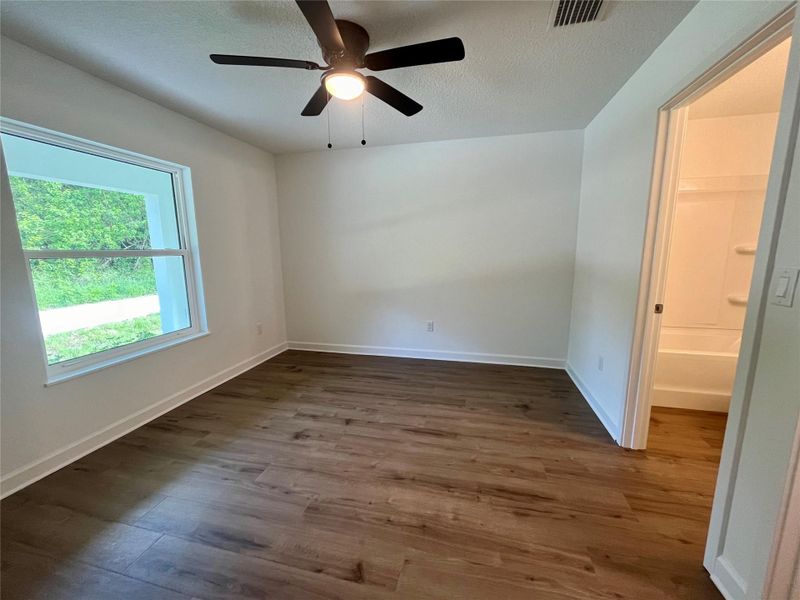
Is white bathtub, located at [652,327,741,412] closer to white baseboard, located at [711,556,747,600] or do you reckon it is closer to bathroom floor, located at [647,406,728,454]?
bathroom floor, located at [647,406,728,454]

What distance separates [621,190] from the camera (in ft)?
6.98

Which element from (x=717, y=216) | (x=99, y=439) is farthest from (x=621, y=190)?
(x=99, y=439)

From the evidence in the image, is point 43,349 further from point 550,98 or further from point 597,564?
point 550,98

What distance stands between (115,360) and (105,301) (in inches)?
16.9

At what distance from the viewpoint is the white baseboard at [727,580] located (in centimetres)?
Result: 106

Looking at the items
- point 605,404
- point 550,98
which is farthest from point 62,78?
point 605,404

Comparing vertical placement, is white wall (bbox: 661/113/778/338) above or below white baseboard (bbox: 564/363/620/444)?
above

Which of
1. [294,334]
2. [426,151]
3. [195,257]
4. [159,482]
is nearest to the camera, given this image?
[159,482]

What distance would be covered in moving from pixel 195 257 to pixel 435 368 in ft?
8.57

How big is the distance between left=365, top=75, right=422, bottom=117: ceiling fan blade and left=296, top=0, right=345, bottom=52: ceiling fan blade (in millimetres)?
283

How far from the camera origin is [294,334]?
13.1 ft

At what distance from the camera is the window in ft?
5.87

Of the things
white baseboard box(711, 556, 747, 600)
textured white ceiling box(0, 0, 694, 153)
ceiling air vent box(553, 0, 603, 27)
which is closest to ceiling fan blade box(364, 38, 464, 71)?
textured white ceiling box(0, 0, 694, 153)

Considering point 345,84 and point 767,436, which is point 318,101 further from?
point 767,436
